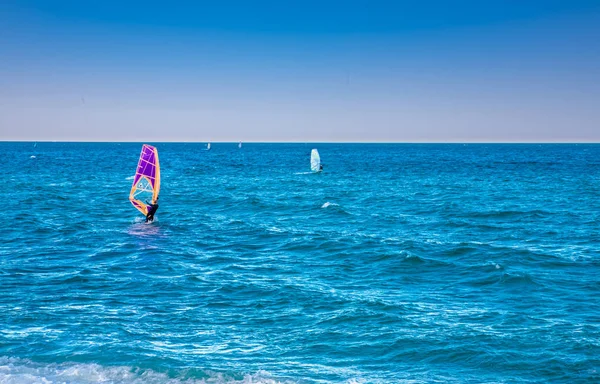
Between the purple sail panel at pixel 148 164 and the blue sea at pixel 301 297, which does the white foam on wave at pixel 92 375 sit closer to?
the blue sea at pixel 301 297

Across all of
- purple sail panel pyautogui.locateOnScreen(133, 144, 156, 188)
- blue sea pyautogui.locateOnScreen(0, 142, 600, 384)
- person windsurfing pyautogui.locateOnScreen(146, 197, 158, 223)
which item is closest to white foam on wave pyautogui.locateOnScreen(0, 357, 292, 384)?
blue sea pyautogui.locateOnScreen(0, 142, 600, 384)

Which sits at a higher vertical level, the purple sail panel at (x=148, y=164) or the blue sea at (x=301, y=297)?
the purple sail panel at (x=148, y=164)

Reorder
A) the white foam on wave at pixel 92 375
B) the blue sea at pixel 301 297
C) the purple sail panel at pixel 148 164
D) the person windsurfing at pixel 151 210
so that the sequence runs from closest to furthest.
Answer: the white foam on wave at pixel 92 375 → the blue sea at pixel 301 297 → the purple sail panel at pixel 148 164 → the person windsurfing at pixel 151 210

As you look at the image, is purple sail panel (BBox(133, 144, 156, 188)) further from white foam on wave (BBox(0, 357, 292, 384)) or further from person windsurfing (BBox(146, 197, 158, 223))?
white foam on wave (BBox(0, 357, 292, 384))

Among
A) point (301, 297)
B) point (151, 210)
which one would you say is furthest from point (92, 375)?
Answer: point (151, 210)

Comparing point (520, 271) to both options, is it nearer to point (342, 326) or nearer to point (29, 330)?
point (342, 326)

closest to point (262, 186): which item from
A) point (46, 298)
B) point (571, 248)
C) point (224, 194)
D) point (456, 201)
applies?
point (224, 194)

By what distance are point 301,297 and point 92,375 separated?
919 centimetres

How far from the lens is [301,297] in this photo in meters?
23.1

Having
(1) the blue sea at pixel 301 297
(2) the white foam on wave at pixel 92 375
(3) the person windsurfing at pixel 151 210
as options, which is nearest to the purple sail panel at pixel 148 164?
(3) the person windsurfing at pixel 151 210

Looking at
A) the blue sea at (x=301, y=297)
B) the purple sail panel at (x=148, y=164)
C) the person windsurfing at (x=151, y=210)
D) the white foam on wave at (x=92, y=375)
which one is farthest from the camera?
the person windsurfing at (x=151, y=210)

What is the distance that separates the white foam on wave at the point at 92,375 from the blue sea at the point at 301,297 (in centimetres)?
6

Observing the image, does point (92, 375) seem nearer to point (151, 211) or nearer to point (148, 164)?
point (151, 211)

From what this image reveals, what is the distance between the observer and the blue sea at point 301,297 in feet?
Result: 54.8
